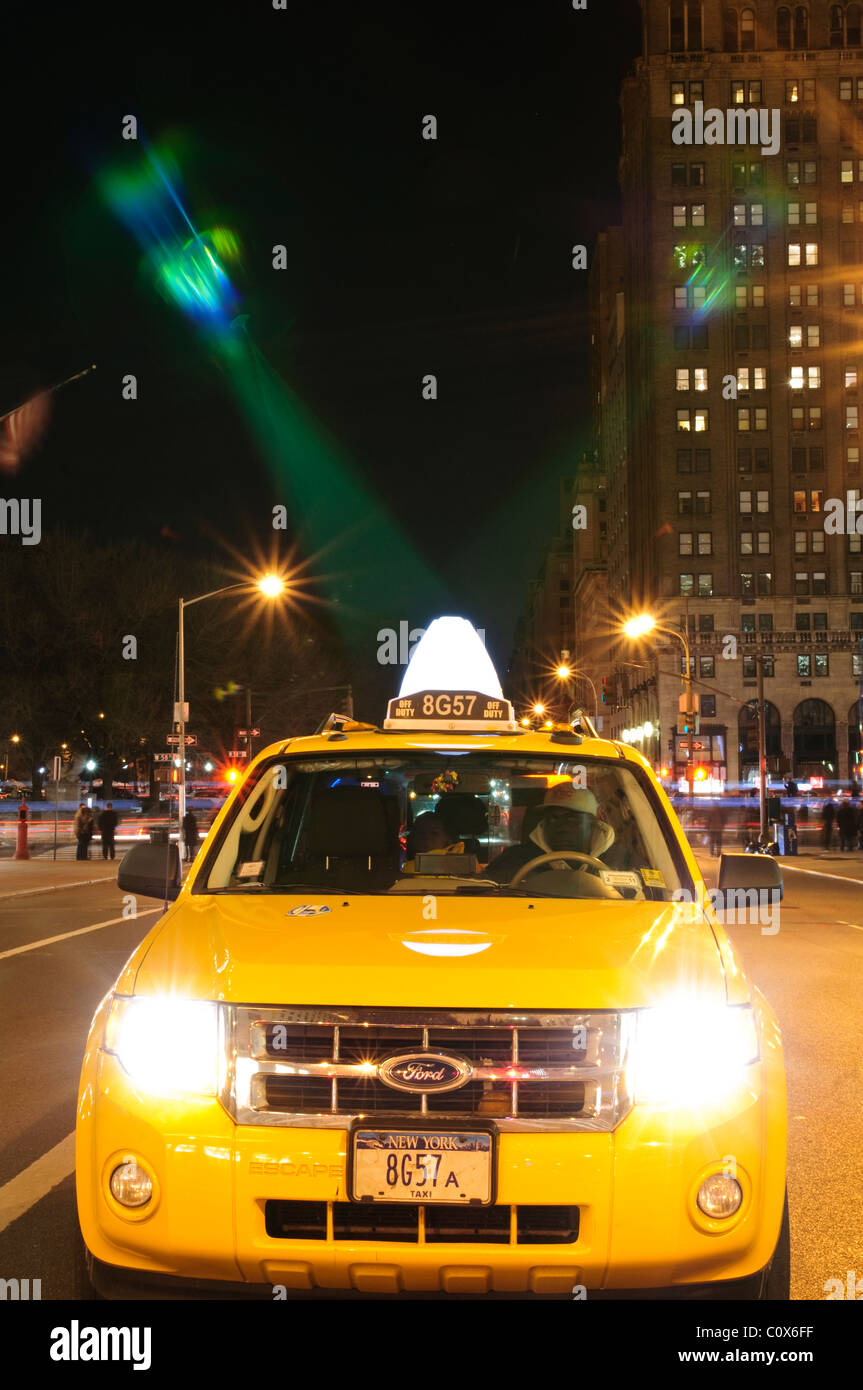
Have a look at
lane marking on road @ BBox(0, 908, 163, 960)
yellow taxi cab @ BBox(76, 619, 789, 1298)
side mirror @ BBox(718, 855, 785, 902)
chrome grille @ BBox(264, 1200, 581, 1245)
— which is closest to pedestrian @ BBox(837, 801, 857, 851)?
lane marking on road @ BBox(0, 908, 163, 960)

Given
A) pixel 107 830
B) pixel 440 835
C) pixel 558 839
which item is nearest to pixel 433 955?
pixel 558 839

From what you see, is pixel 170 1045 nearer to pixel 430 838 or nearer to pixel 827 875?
pixel 430 838

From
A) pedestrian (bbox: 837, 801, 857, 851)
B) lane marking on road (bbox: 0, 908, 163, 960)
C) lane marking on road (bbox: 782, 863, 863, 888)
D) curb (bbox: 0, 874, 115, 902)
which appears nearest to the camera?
lane marking on road (bbox: 0, 908, 163, 960)

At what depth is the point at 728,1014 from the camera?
3.60m

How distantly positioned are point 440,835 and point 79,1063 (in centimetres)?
380

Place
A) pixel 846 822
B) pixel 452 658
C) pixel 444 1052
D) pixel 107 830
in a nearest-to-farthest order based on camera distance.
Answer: pixel 444 1052, pixel 452 658, pixel 107 830, pixel 846 822

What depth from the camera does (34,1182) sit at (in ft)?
18.5

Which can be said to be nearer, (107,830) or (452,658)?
(452,658)

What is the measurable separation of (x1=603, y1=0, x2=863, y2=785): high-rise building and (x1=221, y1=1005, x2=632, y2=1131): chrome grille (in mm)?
91163

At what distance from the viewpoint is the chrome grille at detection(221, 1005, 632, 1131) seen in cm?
339

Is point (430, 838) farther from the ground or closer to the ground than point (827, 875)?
farther from the ground

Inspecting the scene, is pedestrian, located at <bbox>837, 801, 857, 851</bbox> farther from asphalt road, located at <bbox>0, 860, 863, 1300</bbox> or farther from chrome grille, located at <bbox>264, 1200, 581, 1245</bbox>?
chrome grille, located at <bbox>264, 1200, 581, 1245</bbox>

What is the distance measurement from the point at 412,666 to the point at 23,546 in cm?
3185
